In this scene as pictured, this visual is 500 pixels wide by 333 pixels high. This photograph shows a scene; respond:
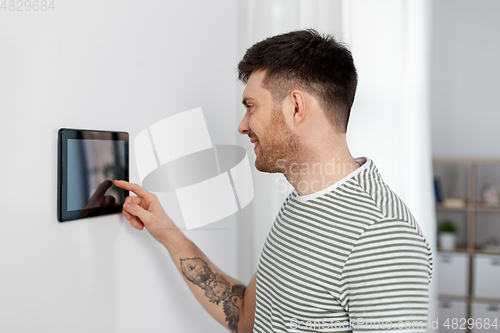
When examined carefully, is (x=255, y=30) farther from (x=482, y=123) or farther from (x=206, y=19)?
(x=482, y=123)

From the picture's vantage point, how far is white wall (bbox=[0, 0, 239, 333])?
1.95 ft

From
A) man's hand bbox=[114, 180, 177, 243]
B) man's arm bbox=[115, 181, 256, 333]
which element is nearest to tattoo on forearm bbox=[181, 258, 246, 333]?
man's arm bbox=[115, 181, 256, 333]

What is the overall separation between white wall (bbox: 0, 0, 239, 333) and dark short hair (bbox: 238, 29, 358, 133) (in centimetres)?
24

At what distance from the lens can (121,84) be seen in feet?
2.59

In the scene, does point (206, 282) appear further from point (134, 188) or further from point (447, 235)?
point (447, 235)

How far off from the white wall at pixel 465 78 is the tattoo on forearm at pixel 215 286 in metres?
2.42

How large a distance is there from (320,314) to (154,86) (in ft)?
1.90

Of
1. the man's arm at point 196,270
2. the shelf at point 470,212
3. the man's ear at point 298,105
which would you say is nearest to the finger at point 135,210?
the man's arm at point 196,270

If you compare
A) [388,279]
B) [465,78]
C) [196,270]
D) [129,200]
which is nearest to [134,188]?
[129,200]

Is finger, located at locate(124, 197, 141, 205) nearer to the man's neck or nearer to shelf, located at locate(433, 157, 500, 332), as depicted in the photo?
the man's neck

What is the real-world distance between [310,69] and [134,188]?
0.43 meters

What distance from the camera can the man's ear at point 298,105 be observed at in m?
0.84

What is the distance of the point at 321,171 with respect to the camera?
2.76 ft

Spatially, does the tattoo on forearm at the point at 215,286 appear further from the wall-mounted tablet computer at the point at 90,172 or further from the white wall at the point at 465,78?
the white wall at the point at 465,78
